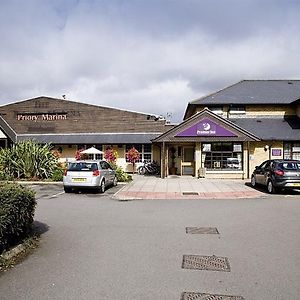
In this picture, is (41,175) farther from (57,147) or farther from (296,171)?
(296,171)

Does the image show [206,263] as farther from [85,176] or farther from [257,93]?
[257,93]

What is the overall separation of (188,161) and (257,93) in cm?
901

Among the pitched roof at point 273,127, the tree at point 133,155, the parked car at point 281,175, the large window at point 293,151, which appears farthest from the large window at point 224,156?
the parked car at point 281,175

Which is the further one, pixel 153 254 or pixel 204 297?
pixel 153 254

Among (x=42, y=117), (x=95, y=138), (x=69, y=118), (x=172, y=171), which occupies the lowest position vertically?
(x=172, y=171)

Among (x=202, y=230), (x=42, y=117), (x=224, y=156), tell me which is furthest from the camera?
(x=42, y=117)

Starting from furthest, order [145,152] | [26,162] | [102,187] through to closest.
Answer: [145,152] → [26,162] → [102,187]

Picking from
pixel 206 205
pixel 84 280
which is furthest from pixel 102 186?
pixel 84 280

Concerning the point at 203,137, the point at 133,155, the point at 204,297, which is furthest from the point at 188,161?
the point at 204,297

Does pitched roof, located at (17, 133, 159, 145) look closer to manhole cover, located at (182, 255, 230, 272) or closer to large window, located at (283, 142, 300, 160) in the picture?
large window, located at (283, 142, 300, 160)

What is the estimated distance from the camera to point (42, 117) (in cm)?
3581

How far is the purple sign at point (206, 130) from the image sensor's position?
84.6ft

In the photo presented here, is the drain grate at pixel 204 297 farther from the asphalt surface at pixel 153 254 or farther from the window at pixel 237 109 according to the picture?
the window at pixel 237 109

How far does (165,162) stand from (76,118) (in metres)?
11.8
